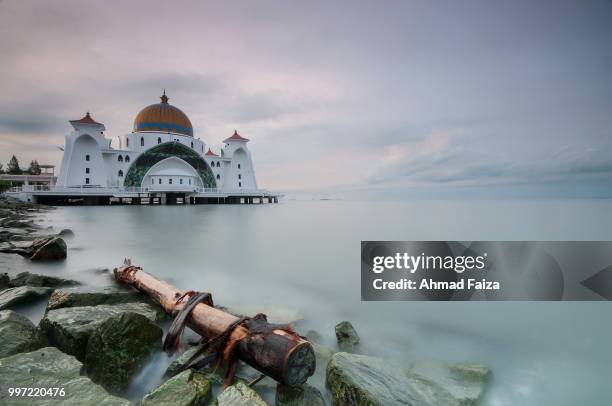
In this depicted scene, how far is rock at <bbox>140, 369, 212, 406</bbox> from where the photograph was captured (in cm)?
234

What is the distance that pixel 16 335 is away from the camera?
3057 millimetres

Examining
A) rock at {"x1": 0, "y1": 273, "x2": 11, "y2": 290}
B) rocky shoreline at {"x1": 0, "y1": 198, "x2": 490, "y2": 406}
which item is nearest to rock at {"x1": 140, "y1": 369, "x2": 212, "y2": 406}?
rocky shoreline at {"x1": 0, "y1": 198, "x2": 490, "y2": 406}

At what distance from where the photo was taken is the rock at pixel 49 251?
809cm

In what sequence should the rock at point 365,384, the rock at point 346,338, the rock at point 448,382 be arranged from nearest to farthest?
the rock at point 365,384, the rock at point 448,382, the rock at point 346,338

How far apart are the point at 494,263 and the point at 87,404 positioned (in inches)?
324

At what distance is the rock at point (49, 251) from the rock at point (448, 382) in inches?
363

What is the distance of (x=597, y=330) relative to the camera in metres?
5.04

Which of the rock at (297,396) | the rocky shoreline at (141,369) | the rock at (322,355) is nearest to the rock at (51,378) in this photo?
the rocky shoreline at (141,369)

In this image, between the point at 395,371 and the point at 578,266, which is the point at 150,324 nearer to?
the point at 395,371

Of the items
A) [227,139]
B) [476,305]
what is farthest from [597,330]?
[227,139]

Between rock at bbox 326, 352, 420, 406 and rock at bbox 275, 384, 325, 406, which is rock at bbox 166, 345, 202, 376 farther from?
rock at bbox 326, 352, 420, 406

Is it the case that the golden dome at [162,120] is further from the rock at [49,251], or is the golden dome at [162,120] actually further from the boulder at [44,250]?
the rock at [49,251]

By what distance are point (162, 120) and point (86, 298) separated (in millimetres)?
57496

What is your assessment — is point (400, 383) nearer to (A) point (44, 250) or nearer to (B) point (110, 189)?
(A) point (44, 250)
